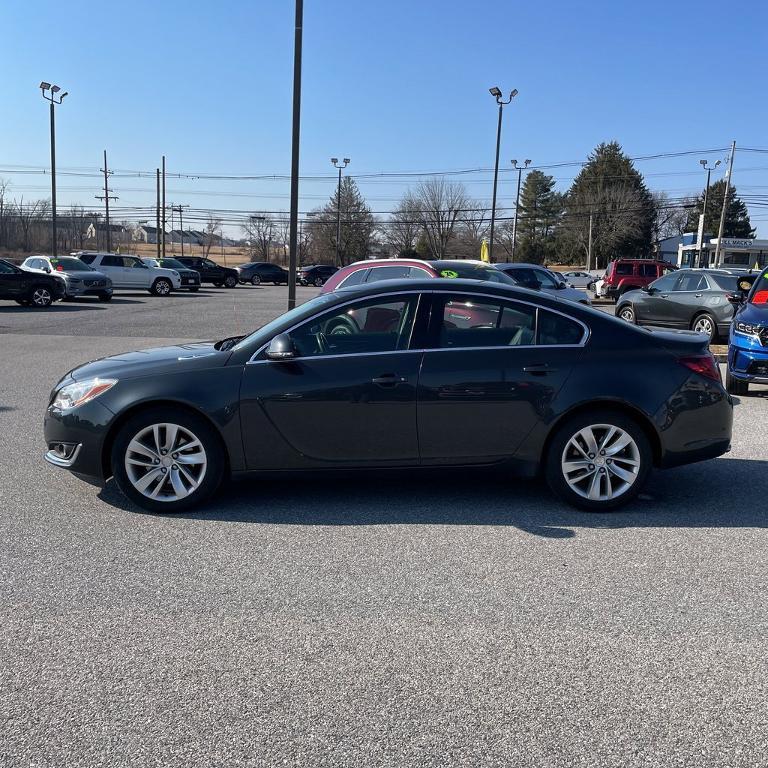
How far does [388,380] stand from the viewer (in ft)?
16.7

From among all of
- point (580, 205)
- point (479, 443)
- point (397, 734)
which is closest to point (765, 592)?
point (479, 443)

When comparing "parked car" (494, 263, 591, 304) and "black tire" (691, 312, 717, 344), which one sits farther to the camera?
"parked car" (494, 263, 591, 304)

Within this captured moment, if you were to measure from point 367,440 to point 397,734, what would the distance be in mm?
2531

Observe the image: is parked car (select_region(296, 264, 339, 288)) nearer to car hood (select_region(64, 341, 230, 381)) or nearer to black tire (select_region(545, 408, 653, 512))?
car hood (select_region(64, 341, 230, 381))

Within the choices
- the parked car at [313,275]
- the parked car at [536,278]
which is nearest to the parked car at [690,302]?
the parked car at [536,278]

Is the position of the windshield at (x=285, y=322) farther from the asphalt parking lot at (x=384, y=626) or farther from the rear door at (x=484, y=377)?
the asphalt parking lot at (x=384, y=626)

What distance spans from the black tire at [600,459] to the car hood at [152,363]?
2.37 metres

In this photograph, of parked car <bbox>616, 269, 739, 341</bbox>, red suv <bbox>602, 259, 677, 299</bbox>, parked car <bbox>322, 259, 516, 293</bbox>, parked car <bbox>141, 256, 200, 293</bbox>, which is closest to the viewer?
parked car <bbox>322, 259, 516, 293</bbox>

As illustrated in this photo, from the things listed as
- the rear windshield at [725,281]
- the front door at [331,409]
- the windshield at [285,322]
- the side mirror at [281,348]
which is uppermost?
the rear windshield at [725,281]

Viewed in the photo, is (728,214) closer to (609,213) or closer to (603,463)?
(609,213)

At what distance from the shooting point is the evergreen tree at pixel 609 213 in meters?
92.2

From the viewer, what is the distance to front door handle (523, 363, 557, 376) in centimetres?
519

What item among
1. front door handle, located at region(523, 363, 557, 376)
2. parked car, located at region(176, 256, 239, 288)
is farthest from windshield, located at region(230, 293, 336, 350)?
parked car, located at region(176, 256, 239, 288)

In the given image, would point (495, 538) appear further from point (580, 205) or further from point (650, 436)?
point (580, 205)
